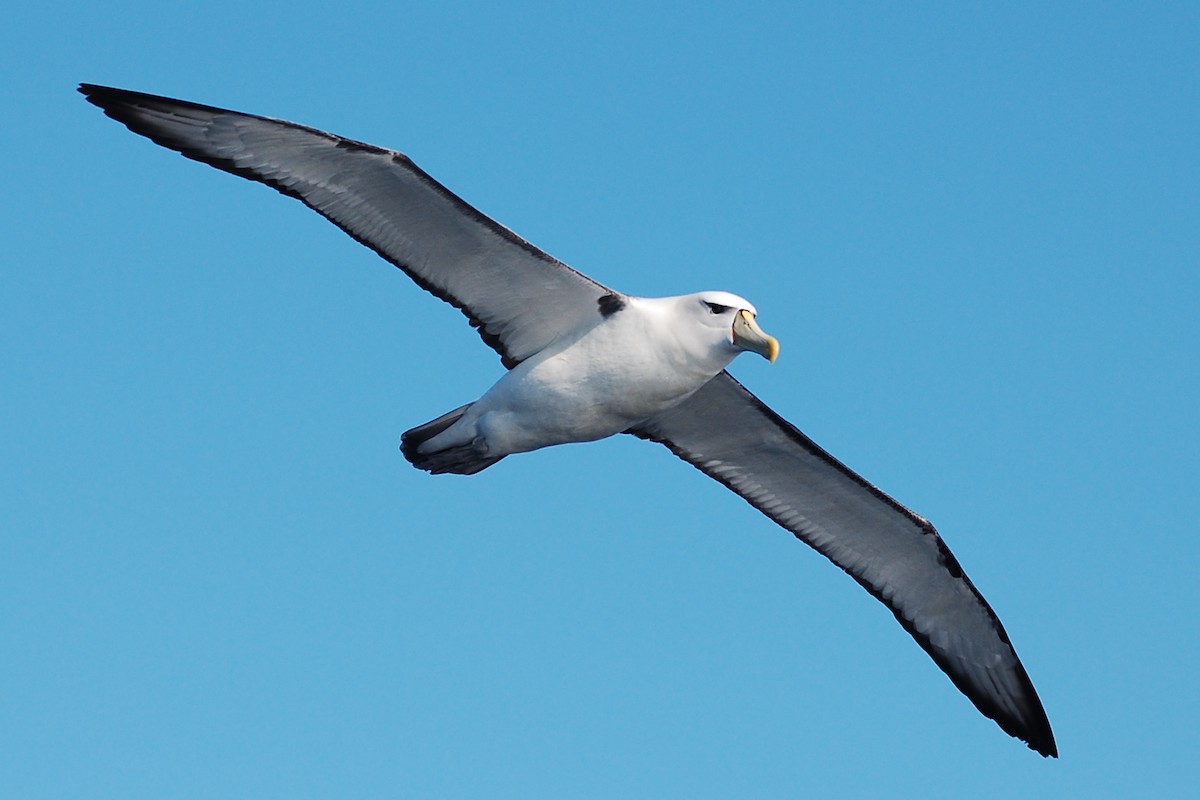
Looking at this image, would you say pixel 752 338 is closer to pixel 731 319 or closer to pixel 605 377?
pixel 731 319

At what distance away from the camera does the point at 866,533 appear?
45.0ft

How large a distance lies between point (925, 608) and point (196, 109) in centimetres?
736

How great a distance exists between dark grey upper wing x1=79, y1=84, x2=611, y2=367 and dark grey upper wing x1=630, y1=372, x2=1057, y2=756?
1.64 metres

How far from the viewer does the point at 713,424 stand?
13.0 m

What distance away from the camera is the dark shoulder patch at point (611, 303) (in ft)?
37.3

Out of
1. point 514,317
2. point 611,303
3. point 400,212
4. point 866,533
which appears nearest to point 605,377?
point 611,303

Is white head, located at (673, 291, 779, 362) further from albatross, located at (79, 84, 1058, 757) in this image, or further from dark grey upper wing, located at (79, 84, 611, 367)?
dark grey upper wing, located at (79, 84, 611, 367)

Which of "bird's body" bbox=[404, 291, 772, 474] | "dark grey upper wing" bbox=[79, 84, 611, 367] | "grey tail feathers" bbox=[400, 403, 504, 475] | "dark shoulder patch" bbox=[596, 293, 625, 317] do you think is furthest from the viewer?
"grey tail feathers" bbox=[400, 403, 504, 475]

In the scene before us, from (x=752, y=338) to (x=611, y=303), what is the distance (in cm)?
115

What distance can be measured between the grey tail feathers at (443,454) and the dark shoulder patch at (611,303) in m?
1.34

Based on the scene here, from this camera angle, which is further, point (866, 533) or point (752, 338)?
point (866, 533)

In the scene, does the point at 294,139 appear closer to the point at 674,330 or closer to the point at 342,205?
the point at 342,205

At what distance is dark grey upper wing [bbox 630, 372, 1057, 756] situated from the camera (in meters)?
13.0

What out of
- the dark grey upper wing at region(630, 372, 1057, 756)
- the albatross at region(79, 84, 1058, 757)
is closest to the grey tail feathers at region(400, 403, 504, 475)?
the albatross at region(79, 84, 1058, 757)
